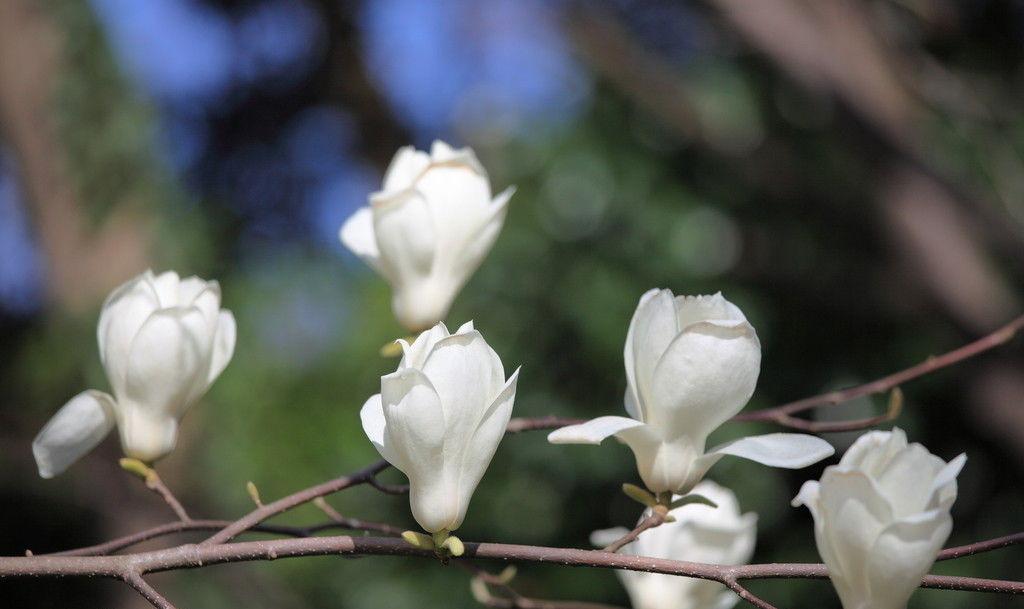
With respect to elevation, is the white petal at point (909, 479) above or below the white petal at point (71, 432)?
above

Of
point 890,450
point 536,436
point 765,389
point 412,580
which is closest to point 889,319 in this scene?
point 765,389

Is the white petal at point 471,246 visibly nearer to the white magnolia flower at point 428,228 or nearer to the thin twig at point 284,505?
the white magnolia flower at point 428,228

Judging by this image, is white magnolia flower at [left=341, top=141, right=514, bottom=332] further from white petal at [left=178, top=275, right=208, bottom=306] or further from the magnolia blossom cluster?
white petal at [left=178, top=275, right=208, bottom=306]

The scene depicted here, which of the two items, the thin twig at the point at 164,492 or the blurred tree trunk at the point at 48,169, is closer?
the thin twig at the point at 164,492

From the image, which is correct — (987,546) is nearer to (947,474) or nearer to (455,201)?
(947,474)

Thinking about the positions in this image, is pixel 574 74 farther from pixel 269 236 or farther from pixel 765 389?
pixel 269 236

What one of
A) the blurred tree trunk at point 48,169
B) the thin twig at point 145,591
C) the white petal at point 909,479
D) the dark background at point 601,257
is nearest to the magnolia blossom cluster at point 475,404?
the white petal at point 909,479

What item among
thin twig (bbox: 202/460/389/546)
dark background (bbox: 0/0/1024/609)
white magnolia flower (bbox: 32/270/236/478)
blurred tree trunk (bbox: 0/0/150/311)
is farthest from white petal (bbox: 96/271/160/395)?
blurred tree trunk (bbox: 0/0/150/311)

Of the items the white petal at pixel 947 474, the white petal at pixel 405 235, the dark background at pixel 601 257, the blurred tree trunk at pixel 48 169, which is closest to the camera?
the white petal at pixel 947 474
